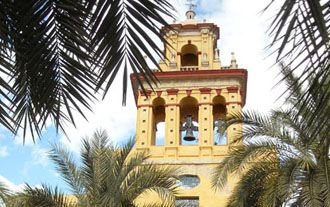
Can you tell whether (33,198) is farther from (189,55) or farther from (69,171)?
(189,55)

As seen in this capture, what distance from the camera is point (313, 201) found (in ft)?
50.8

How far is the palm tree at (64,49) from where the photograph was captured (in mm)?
3451

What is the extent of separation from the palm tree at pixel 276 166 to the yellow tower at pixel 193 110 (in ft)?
34.4

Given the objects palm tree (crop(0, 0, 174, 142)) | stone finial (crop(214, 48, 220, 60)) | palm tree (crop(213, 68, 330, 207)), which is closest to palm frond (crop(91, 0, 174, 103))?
palm tree (crop(0, 0, 174, 142))

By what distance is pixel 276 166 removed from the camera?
17500 mm

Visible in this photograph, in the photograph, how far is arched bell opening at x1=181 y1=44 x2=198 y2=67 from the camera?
3425 cm

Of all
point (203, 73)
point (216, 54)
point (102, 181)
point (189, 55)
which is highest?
point (189, 55)

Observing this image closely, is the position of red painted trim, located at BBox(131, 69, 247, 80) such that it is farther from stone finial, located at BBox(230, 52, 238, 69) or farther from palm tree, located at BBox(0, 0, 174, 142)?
palm tree, located at BBox(0, 0, 174, 142)

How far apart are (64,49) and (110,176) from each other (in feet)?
46.5

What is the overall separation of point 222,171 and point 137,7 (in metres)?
15.2

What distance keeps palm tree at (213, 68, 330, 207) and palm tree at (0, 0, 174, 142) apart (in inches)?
450

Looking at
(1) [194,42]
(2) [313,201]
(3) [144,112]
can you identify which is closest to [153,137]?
(3) [144,112]

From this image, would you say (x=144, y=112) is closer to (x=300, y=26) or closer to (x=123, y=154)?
(x=123, y=154)

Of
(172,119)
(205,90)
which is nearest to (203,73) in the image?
(205,90)
